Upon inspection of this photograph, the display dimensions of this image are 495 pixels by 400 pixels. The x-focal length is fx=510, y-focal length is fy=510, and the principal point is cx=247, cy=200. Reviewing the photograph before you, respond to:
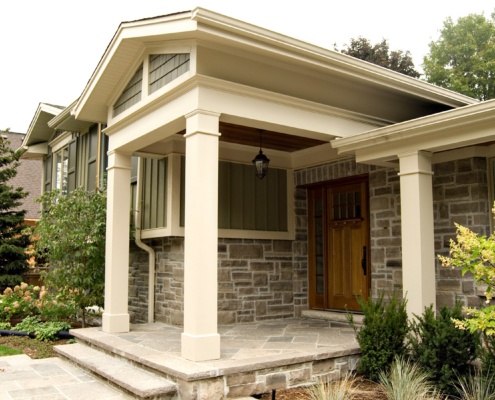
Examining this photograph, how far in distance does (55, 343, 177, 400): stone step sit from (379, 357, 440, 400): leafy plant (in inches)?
76.4

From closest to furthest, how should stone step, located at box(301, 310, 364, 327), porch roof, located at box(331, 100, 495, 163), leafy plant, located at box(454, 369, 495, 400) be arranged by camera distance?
1. leafy plant, located at box(454, 369, 495, 400)
2. porch roof, located at box(331, 100, 495, 163)
3. stone step, located at box(301, 310, 364, 327)

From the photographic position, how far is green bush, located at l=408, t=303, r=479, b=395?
4724mm

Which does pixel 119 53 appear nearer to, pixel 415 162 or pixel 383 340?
pixel 415 162

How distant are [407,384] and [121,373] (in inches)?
109

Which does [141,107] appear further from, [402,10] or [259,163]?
[402,10]

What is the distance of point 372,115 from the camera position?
6809 mm

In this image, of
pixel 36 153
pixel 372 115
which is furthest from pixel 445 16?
pixel 372 115

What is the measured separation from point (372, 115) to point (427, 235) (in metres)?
1.96

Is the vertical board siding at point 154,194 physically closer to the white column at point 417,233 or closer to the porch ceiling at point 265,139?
the porch ceiling at point 265,139

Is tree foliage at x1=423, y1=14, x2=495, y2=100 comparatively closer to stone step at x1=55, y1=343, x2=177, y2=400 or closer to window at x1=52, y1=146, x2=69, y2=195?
window at x1=52, y1=146, x2=69, y2=195

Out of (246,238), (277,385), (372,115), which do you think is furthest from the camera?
(246,238)

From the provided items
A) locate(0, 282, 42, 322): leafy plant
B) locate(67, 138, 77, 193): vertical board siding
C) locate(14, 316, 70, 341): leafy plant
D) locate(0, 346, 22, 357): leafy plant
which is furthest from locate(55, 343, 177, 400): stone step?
locate(67, 138, 77, 193): vertical board siding

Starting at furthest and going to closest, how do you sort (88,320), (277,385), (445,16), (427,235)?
(445,16) → (88,320) → (427,235) → (277,385)

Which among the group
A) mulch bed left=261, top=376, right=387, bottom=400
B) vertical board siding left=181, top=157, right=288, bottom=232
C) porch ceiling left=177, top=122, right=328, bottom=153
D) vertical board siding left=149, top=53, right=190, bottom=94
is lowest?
mulch bed left=261, top=376, right=387, bottom=400
